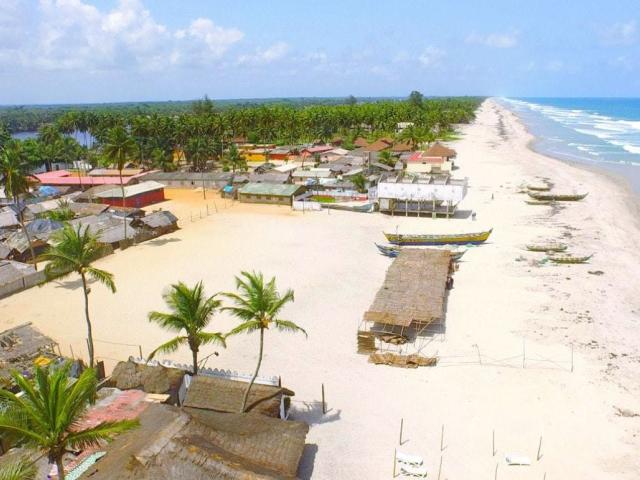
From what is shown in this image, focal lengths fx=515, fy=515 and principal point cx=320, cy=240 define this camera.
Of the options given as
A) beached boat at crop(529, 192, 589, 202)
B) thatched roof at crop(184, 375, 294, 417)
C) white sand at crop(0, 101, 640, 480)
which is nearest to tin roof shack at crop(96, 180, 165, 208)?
white sand at crop(0, 101, 640, 480)

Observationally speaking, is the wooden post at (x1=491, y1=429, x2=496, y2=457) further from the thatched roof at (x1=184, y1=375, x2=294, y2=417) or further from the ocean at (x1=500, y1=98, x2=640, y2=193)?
the ocean at (x1=500, y1=98, x2=640, y2=193)

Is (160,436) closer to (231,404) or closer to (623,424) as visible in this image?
(231,404)

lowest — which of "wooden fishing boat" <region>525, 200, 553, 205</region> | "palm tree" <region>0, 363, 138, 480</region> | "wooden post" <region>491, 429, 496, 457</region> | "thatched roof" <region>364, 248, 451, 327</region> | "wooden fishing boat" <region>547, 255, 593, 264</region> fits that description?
"wooden post" <region>491, 429, 496, 457</region>

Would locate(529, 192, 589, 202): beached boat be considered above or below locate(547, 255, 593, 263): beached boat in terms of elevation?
above

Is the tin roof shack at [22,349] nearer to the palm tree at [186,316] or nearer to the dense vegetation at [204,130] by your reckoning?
the palm tree at [186,316]

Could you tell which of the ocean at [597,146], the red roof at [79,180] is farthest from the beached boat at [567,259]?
the red roof at [79,180]

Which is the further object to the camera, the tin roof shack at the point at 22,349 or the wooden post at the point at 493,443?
the tin roof shack at the point at 22,349

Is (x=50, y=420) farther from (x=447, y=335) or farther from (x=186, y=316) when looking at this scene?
(x=447, y=335)

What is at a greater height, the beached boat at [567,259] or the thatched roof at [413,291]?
the thatched roof at [413,291]
